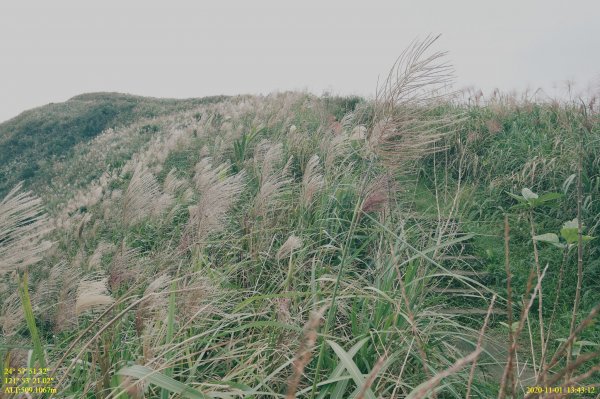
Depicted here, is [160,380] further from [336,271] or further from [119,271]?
[336,271]

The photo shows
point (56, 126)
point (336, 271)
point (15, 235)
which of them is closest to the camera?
point (15, 235)

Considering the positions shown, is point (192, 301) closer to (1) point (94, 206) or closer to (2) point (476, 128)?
(1) point (94, 206)

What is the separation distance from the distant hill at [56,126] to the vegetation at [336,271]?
15.1 metres

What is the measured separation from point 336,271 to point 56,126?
2354 centimetres

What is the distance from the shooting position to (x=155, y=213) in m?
2.83

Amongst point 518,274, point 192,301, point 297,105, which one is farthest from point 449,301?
point 297,105

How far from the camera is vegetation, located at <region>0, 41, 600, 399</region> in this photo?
4.47 ft

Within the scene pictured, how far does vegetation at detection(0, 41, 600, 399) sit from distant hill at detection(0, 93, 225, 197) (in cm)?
1508

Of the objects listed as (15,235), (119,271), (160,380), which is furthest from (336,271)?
(15,235)

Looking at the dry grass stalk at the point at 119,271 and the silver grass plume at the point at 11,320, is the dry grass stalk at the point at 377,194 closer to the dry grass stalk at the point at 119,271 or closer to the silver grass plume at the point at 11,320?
the dry grass stalk at the point at 119,271

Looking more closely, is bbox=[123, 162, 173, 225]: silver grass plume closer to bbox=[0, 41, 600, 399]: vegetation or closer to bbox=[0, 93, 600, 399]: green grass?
bbox=[0, 41, 600, 399]: vegetation

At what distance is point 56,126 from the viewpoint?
21484 mm

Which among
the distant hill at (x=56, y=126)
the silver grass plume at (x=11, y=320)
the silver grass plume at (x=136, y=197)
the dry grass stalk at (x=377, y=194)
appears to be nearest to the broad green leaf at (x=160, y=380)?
the silver grass plume at (x=11, y=320)

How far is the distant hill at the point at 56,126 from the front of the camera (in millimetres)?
18047
